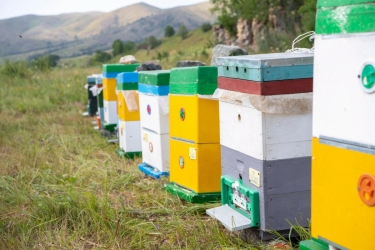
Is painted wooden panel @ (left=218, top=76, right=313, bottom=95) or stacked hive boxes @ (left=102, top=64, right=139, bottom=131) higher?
painted wooden panel @ (left=218, top=76, right=313, bottom=95)

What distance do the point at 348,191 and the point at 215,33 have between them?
2743cm

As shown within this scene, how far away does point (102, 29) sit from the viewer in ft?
239

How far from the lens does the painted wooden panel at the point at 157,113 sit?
167 inches

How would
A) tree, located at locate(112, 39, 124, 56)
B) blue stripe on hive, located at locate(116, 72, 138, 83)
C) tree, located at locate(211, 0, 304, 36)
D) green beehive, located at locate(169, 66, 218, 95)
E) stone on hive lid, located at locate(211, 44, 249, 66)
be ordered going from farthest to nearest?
tree, located at locate(112, 39, 124, 56) → tree, located at locate(211, 0, 304, 36) → blue stripe on hive, located at locate(116, 72, 138, 83) → stone on hive lid, located at locate(211, 44, 249, 66) → green beehive, located at locate(169, 66, 218, 95)

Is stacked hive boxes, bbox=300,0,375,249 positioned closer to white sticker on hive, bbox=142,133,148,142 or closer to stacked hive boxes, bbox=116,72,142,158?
white sticker on hive, bbox=142,133,148,142

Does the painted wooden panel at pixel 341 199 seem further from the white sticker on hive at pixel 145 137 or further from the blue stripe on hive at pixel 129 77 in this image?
the blue stripe on hive at pixel 129 77

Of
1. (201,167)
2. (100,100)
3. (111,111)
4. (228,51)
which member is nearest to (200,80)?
(228,51)

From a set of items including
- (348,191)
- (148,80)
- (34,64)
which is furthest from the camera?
(34,64)

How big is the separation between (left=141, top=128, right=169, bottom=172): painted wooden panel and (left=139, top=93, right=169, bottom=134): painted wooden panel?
56 millimetres

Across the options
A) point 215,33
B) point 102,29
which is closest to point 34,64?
point 215,33

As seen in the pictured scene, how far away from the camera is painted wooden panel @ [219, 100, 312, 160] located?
8.93ft

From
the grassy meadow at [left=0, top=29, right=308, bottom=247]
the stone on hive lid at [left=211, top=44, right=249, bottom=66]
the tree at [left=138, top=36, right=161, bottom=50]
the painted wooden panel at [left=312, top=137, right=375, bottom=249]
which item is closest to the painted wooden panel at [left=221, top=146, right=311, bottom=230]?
the grassy meadow at [left=0, top=29, right=308, bottom=247]

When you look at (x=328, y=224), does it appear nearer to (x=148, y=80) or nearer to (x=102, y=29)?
(x=148, y=80)

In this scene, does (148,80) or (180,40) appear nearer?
(148,80)
